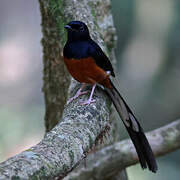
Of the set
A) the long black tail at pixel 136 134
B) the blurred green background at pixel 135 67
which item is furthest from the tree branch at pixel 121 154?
the blurred green background at pixel 135 67

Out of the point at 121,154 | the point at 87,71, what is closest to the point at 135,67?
the point at 121,154

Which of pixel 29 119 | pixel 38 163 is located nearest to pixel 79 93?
pixel 38 163

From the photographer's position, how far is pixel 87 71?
3.86 metres

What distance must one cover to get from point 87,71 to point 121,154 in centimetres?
122

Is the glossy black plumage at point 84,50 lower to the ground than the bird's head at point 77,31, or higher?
lower

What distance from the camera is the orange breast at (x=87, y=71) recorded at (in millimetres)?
3834

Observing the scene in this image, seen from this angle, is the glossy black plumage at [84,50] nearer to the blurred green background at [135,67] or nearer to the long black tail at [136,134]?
the long black tail at [136,134]

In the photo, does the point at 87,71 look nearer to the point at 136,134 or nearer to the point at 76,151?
the point at 136,134

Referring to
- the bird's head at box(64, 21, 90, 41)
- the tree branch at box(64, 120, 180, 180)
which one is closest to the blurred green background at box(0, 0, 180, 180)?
the tree branch at box(64, 120, 180, 180)

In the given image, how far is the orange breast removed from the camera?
3.83 meters

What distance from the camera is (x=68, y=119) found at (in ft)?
9.30

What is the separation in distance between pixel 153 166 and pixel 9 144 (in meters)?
5.45

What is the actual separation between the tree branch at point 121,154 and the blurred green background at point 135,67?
4544 mm

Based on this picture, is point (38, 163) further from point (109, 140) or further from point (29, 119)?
point (29, 119)
